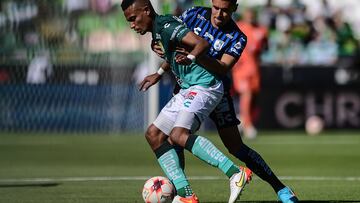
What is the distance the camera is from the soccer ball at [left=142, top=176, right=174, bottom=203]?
8055 mm

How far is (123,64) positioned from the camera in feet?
66.7

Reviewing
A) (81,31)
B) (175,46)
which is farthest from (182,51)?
(81,31)

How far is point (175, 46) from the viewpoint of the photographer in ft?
25.8

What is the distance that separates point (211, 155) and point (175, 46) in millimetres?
917

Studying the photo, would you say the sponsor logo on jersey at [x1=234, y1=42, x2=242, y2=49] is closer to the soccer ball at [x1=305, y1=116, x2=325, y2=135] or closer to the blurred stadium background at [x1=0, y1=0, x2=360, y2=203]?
the blurred stadium background at [x1=0, y1=0, x2=360, y2=203]

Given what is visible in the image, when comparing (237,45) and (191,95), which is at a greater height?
(237,45)

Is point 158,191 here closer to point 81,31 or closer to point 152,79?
point 152,79

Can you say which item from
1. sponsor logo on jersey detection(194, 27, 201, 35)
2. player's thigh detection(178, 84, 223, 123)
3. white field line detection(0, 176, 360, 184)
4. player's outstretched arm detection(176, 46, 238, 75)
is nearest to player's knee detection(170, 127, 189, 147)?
player's thigh detection(178, 84, 223, 123)

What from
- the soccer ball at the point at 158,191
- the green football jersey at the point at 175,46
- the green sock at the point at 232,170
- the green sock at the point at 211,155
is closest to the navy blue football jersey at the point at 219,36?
the green football jersey at the point at 175,46

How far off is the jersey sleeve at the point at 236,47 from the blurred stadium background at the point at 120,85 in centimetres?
544

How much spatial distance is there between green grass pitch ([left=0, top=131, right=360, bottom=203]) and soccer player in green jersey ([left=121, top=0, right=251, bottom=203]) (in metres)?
1.08

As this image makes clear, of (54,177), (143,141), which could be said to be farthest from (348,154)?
(54,177)

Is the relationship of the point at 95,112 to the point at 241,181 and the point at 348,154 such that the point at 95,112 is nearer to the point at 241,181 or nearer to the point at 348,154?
the point at 348,154

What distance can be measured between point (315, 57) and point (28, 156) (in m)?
10.3
